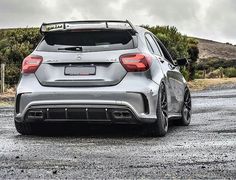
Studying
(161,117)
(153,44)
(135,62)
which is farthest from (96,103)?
(153,44)

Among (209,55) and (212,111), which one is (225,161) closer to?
(212,111)

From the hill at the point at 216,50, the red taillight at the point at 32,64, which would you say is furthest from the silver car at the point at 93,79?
the hill at the point at 216,50

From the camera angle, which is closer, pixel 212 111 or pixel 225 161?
pixel 225 161

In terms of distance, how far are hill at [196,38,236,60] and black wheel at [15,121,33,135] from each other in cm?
6123

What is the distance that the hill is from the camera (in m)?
73.1

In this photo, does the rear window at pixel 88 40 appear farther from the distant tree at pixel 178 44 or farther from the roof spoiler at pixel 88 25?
the distant tree at pixel 178 44

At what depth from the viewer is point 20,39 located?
3625 cm

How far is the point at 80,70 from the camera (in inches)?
363

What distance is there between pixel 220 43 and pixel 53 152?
274 ft

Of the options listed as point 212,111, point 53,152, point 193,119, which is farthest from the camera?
point 212,111

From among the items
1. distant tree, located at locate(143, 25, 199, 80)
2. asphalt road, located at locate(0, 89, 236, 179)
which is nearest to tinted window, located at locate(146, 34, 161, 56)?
asphalt road, located at locate(0, 89, 236, 179)

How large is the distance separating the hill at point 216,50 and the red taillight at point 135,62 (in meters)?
61.6

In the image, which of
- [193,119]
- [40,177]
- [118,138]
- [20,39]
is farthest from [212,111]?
[20,39]

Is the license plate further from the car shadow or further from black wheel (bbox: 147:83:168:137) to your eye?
black wheel (bbox: 147:83:168:137)
